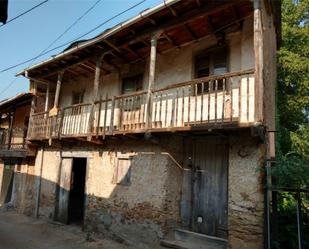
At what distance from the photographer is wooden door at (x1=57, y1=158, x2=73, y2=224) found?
10.7m

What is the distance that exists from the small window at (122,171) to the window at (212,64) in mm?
3035

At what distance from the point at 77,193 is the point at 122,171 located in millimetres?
4295

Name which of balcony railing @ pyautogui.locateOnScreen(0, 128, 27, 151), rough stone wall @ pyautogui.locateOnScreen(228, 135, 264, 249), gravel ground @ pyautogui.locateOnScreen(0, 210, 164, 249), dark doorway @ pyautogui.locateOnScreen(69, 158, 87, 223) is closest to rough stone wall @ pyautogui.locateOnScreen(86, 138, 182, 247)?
gravel ground @ pyautogui.locateOnScreen(0, 210, 164, 249)

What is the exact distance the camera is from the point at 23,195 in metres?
12.8

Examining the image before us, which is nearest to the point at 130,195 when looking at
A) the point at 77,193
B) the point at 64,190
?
the point at 64,190

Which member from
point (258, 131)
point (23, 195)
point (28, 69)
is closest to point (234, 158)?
point (258, 131)

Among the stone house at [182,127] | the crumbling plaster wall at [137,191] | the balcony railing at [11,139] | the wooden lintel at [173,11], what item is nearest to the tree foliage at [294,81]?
the stone house at [182,127]

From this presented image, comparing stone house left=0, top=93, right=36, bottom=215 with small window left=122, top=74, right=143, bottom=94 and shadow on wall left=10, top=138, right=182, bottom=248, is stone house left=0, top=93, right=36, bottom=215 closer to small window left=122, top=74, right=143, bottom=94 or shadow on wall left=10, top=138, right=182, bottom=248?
shadow on wall left=10, top=138, right=182, bottom=248

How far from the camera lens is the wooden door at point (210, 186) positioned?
7180 millimetres

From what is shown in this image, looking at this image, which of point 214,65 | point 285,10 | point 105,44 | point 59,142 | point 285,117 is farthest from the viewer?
point 285,10

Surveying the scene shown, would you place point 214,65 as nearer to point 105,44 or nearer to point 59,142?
point 105,44

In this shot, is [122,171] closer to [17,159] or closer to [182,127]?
[182,127]

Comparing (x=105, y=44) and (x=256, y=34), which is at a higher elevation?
(x=105, y=44)

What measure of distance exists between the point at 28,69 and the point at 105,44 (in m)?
4.40
